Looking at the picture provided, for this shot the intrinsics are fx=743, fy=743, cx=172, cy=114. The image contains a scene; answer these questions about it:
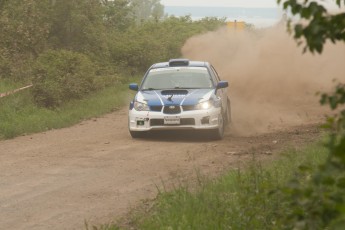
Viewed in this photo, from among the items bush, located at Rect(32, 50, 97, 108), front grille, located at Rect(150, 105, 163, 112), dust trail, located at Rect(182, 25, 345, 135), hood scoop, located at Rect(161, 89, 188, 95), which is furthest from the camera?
bush, located at Rect(32, 50, 97, 108)

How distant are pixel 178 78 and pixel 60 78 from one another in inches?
257

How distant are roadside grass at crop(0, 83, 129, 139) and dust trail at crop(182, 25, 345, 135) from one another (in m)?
4.02

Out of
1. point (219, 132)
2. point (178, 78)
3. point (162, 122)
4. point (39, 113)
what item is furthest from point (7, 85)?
point (219, 132)

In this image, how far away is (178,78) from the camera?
1680 centimetres

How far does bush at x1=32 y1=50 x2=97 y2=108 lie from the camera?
69.3 feet

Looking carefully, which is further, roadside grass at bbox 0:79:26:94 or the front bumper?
roadside grass at bbox 0:79:26:94

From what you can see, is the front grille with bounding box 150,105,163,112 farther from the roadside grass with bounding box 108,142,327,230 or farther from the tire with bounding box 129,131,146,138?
the roadside grass with bounding box 108,142,327,230

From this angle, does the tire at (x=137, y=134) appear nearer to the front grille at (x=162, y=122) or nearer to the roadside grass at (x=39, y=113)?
the front grille at (x=162, y=122)

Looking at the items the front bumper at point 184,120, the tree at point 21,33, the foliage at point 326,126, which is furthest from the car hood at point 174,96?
the foliage at point 326,126

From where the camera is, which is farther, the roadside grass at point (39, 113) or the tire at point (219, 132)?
the roadside grass at point (39, 113)

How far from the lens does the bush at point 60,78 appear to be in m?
21.1

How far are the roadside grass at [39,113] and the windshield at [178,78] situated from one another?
3.12 meters

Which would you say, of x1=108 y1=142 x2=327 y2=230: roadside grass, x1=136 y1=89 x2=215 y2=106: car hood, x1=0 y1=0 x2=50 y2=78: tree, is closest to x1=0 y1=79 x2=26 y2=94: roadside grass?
x1=0 y1=0 x2=50 y2=78: tree

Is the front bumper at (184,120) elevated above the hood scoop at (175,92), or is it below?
below
